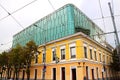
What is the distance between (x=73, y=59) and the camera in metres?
26.6

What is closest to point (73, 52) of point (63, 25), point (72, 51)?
point (72, 51)

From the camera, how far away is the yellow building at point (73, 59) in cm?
2616

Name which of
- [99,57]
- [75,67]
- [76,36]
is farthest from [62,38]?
[99,57]

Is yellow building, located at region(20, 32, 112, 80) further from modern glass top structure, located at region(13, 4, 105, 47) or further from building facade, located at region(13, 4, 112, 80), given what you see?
modern glass top structure, located at region(13, 4, 105, 47)

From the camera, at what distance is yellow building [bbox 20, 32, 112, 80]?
2616 centimetres

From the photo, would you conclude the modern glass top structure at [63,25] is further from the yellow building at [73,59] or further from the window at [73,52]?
the window at [73,52]

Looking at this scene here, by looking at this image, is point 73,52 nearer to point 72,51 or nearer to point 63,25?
point 72,51

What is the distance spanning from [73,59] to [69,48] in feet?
6.74

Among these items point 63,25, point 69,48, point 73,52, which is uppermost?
point 63,25

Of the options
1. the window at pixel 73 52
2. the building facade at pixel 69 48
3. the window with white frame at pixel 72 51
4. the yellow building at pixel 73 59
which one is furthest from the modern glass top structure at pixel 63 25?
the window at pixel 73 52

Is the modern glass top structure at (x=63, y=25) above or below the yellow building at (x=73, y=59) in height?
above

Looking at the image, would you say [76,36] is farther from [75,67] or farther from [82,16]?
[82,16]

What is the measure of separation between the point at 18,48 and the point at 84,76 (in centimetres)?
1397

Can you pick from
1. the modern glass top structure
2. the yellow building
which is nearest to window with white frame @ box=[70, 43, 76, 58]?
the yellow building
